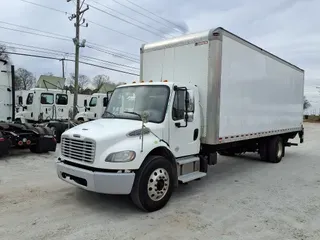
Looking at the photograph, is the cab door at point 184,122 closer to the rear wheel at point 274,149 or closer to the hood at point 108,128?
the hood at point 108,128

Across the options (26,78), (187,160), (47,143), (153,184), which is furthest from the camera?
(26,78)

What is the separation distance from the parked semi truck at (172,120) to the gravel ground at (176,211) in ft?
1.51

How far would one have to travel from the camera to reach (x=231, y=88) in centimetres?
671

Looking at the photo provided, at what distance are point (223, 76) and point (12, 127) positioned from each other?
755 centimetres

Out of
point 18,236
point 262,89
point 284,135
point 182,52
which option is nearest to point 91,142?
point 18,236

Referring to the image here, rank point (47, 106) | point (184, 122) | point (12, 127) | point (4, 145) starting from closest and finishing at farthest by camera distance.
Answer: point (184, 122) < point (4, 145) < point (12, 127) < point (47, 106)

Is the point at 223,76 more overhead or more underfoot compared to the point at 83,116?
more overhead

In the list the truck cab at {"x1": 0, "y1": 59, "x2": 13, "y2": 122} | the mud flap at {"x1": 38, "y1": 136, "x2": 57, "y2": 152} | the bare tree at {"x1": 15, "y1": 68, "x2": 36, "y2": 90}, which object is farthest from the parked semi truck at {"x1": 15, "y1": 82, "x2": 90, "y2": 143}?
the bare tree at {"x1": 15, "y1": 68, "x2": 36, "y2": 90}

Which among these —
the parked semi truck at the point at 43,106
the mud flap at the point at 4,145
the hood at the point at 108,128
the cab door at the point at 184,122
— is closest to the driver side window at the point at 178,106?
the cab door at the point at 184,122

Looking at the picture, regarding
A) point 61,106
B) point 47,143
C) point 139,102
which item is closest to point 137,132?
point 139,102

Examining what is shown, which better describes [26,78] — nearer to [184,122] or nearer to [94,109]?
[94,109]

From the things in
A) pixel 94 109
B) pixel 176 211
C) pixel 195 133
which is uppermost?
pixel 94 109

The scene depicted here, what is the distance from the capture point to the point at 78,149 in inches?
193

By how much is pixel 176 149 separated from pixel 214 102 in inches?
52.0
